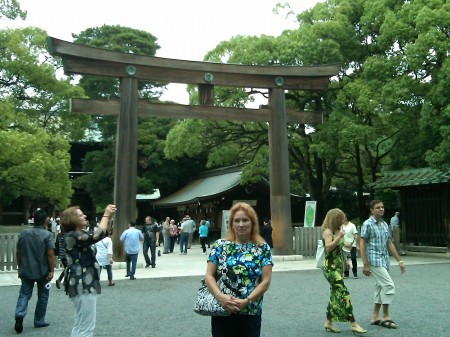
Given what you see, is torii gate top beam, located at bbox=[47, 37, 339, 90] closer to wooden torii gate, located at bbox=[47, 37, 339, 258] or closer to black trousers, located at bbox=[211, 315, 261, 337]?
wooden torii gate, located at bbox=[47, 37, 339, 258]

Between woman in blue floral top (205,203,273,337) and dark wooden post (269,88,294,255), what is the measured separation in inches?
570

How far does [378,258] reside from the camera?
7.51 m

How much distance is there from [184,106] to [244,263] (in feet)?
46.1

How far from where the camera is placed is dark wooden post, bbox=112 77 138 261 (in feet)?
52.4

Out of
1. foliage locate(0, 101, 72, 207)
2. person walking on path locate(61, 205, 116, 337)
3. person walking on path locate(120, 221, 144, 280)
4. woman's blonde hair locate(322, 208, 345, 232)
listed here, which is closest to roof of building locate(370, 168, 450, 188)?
person walking on path locate(120, 221, 144, 280)

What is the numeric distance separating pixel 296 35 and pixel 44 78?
11.5m

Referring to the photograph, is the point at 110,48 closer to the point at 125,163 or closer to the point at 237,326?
the point at 125,163

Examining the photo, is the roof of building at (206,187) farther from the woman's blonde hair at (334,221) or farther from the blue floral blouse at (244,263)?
the blue floral blouse at (244,263)

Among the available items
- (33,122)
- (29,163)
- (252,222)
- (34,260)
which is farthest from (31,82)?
(252,222)

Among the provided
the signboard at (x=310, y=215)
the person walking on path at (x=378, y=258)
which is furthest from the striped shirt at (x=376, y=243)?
the signboard at (x=310, y=215)

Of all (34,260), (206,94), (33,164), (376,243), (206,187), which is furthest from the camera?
(206,187)

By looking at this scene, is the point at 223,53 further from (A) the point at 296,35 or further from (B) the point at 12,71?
(B) the point at 12,71

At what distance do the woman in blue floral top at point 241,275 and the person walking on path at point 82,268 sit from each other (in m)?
1.66

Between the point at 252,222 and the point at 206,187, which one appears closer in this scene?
the point at 252,222
